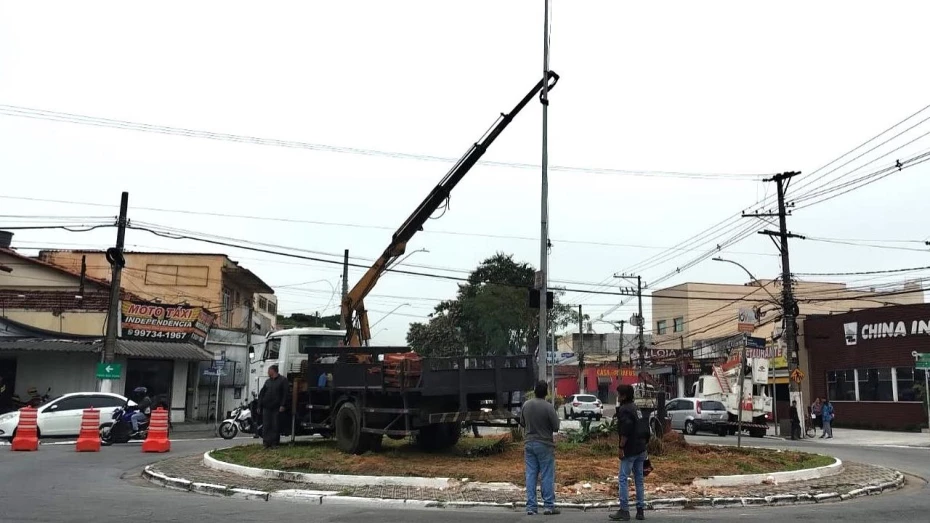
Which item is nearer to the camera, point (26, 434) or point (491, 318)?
point (26, 434)

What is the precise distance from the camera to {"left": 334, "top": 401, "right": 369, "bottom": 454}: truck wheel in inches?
558

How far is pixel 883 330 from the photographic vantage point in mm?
34719

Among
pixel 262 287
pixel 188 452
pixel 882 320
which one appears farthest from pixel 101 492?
pixel 262 287

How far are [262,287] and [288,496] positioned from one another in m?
40.5

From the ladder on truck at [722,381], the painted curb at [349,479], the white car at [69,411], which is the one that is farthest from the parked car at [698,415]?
the painted curb at [349,479]

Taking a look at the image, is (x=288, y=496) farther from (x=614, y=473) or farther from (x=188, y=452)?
(x=188, y=452)

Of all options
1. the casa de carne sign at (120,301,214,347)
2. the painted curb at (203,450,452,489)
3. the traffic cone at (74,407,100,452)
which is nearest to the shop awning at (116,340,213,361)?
the casa de carne sign at (120,301,214,347)

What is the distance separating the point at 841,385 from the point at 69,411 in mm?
33931

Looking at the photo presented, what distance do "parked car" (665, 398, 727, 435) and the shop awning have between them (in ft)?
66.9

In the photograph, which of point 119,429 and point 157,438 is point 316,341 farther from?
point 119,429

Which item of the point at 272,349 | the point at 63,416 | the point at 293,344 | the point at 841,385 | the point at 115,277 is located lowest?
the point at 63,416

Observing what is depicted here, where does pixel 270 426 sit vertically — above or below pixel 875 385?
below

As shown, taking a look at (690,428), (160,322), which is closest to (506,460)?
(690,428)

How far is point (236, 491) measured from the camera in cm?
Result: 1139
